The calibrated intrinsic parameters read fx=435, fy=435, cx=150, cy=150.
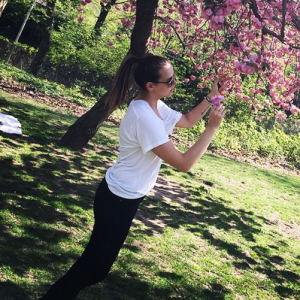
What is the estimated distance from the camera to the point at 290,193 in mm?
10555

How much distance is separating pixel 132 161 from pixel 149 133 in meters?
0.22

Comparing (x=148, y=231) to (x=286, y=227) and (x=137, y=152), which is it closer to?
(x=137, y=152)

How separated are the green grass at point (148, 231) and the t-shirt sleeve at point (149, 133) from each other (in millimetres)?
1589

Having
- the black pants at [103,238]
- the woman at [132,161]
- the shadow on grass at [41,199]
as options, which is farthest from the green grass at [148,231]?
the woman at [132,161]

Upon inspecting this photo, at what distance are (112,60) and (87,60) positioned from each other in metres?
1.07

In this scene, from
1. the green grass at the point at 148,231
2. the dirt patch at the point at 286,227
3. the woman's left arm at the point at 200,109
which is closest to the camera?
the woman's left arm at the point at 200,109

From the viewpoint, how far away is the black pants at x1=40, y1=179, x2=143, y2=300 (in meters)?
2.49

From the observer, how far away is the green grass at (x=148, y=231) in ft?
12.4

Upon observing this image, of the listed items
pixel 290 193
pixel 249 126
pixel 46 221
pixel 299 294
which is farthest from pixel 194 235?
pixel 249 126

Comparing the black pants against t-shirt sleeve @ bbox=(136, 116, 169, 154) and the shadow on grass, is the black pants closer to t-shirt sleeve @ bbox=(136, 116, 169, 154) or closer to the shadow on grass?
t-shirt sleeve @ bbox=(136, 116, 169, 154)

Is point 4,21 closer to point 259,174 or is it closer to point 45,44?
point 45,44

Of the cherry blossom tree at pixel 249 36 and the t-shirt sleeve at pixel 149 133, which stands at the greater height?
the cherry blossom tree at pixel 249 36

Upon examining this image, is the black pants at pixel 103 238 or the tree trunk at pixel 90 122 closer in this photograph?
the black pants at pixel 103 238

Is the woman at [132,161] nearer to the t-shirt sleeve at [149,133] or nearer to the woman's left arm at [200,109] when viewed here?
the t-shirt sleeve at [149,133]
